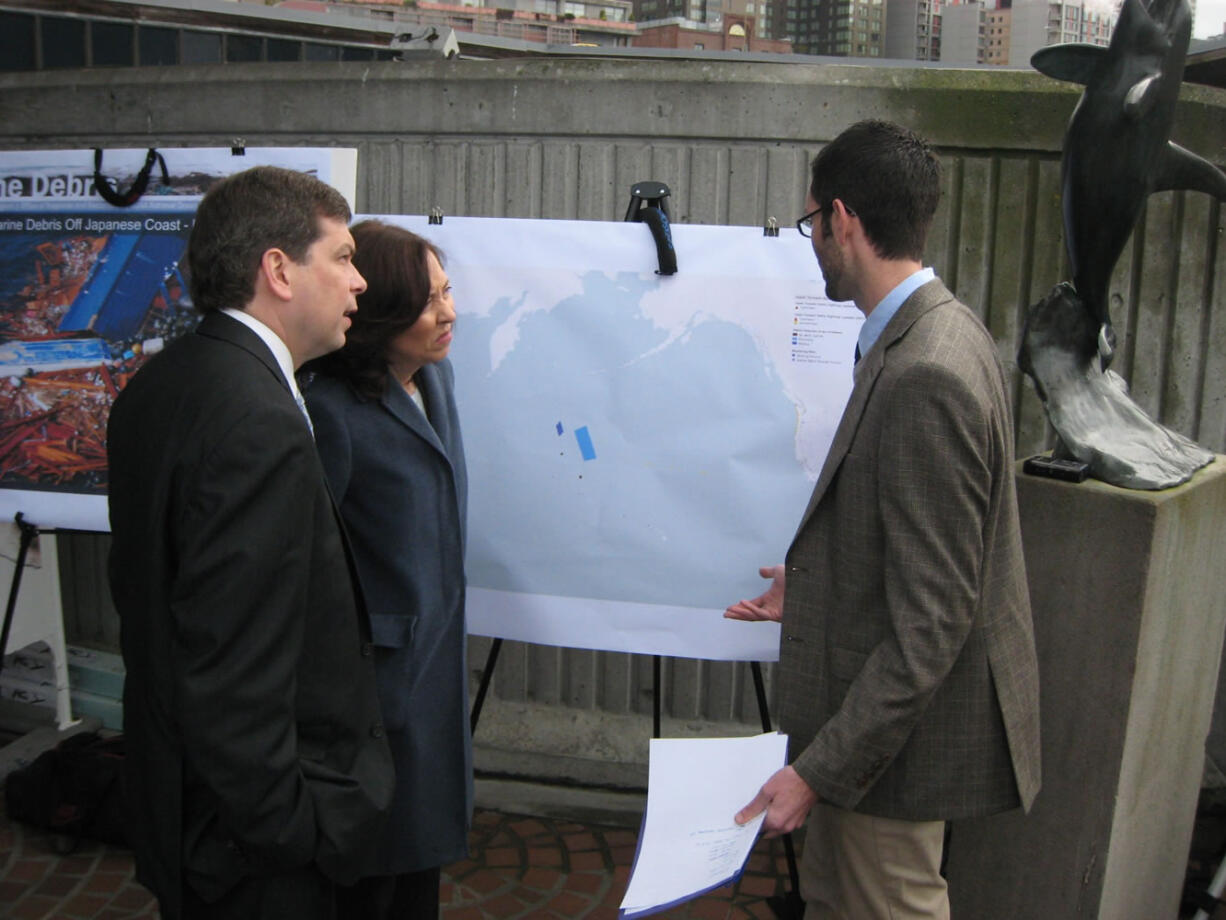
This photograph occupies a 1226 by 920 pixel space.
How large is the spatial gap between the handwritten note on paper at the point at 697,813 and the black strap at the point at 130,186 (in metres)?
2.20

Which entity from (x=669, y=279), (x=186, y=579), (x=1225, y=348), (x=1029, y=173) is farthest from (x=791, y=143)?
(x=186, y=579)

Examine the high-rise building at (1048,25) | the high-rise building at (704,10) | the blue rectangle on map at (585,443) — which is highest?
the high-rise building at (704,10)

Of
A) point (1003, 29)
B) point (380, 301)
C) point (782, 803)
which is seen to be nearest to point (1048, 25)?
point (1003, 29)

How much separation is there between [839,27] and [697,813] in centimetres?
2409

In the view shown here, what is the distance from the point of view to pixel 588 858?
308 cm

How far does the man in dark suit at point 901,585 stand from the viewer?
1433mm

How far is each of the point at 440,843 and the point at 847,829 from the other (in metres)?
0.72

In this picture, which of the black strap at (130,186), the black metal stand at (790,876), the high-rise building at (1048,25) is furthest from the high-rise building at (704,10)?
the black metal stand at (790,876)

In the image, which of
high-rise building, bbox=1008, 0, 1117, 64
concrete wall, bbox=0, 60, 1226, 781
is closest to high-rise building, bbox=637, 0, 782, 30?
high-rise building, bbox=1008, 0, 1117, 64

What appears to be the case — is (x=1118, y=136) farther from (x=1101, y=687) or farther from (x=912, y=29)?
(x=912, y=29)

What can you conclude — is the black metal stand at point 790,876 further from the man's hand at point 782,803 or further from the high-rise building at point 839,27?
the high-rise building at point 839,27

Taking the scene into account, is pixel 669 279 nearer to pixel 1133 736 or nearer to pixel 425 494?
pixel 425 494

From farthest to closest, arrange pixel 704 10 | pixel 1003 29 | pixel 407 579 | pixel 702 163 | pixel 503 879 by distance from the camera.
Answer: pixel 704 10 < pixel 1003 29 < pixel 702 163 < pixel 503 879 < pixel 407 579

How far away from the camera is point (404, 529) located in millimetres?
1788
